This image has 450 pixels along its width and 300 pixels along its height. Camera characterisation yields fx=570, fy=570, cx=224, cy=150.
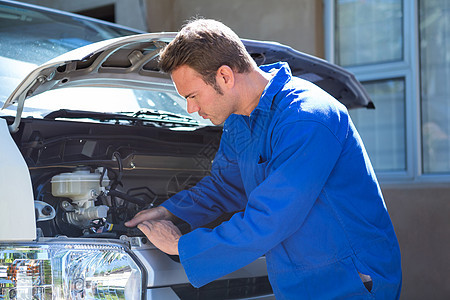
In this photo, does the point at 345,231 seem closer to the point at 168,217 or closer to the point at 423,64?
the point at 168,217

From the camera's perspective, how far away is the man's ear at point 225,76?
1956 mm

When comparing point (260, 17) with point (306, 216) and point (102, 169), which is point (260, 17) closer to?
point (102, 169)

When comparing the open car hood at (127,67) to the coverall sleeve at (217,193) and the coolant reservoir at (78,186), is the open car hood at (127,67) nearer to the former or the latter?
the coolant reservoir at (78,186)

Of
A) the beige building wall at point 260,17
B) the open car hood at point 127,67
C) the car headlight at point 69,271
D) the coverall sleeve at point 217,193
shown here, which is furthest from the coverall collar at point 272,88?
the beige building wall at point 260,17

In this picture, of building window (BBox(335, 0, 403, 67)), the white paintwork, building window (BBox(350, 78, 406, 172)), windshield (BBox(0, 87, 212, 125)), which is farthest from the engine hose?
building window (BBox(335, 0, 403, 67))

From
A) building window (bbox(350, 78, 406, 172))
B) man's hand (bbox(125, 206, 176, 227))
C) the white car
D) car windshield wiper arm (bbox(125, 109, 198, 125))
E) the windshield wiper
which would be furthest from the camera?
building window (bbox(350, 78, 406, 172))

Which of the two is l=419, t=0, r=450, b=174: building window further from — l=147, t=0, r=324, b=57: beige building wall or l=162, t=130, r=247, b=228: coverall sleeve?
l=162, t=130, r=247, b=228: coverall sleeve

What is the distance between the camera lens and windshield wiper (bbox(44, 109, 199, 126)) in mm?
2320

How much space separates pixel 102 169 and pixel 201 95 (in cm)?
56

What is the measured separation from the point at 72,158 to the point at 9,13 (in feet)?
5.18

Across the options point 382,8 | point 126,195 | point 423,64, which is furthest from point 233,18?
point 126,195

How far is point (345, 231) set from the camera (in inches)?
74.5

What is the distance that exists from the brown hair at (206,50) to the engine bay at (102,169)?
0.56 m

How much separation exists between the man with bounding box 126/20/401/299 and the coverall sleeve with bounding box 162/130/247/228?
0.28 meters
